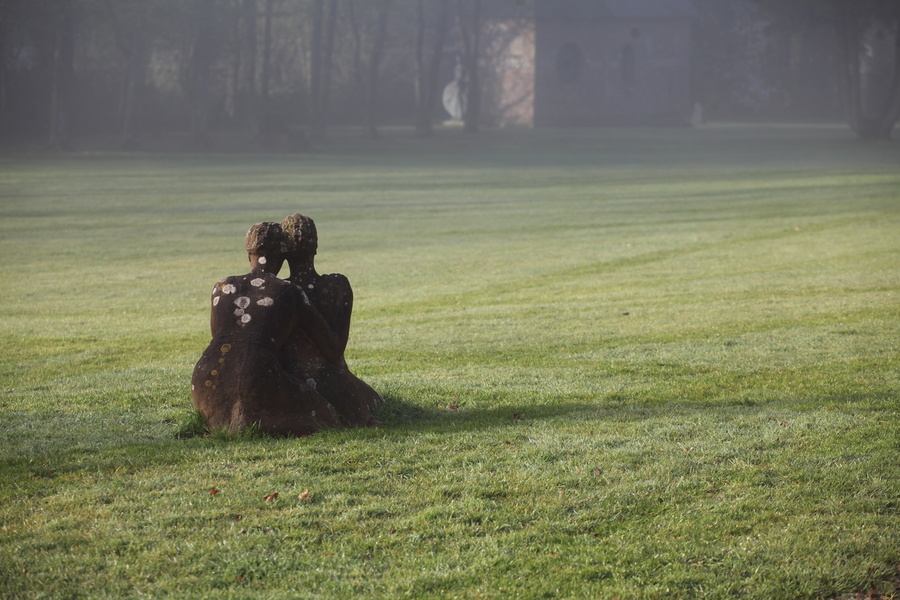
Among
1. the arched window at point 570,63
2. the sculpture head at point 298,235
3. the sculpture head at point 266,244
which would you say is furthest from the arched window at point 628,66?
the sculpture head at point 266,244

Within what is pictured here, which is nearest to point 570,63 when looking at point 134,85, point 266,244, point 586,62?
point 586,62

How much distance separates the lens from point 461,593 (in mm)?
4102

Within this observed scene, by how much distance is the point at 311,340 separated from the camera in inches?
248

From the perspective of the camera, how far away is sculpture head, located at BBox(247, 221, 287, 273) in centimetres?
625

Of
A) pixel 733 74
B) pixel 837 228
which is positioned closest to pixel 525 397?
pixel 837 228

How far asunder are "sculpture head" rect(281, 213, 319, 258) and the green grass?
1183mm

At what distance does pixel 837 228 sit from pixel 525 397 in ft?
47.5

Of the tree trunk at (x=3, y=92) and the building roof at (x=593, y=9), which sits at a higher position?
the building roof at (x=593, y=9)

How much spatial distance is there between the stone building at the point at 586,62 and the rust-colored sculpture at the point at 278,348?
57509 millimetres

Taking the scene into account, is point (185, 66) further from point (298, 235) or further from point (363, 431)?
point (363, 431)

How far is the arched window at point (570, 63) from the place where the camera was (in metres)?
62.9

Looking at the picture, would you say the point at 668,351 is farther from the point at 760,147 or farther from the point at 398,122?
the point at 398,122

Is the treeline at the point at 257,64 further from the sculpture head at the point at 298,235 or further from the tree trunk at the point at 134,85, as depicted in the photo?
the sculpture head at the point at 298,235

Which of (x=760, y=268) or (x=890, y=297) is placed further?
(x=760, y=268)
